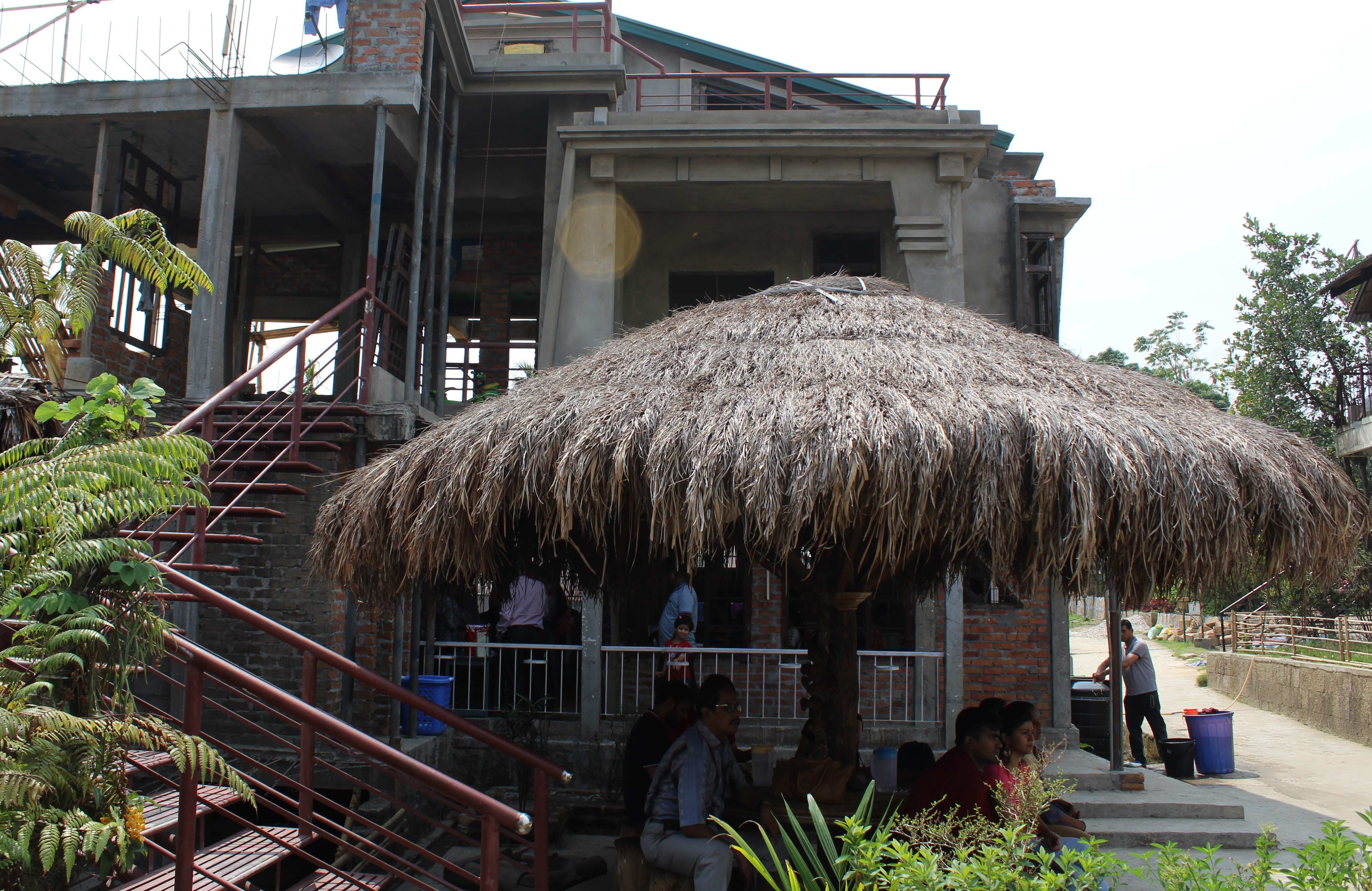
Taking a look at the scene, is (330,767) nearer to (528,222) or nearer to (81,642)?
(81,642)

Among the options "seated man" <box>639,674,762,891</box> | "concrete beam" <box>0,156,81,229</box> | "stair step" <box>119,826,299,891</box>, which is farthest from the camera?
"concrete beam" <box>0,156,81,229</box>

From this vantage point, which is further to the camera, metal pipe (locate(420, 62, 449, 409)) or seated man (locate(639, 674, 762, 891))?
metal pipe (locate(420, 62, 449, 409))

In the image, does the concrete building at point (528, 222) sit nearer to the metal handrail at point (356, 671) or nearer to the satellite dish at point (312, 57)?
the satellite dish at point (312, 57)

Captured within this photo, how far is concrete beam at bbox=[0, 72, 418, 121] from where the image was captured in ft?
29.2

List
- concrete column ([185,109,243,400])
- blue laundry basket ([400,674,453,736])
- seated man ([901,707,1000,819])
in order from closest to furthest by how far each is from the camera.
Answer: seated man ([901,707,1000,819]), blue laundry basket ([400,674,453,736]), concrete column ([185,109,243,400])

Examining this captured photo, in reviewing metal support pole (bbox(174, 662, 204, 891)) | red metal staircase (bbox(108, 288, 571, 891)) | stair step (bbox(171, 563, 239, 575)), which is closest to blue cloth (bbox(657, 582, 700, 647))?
red metal staircase (bbox(108, 288, 571, 891))

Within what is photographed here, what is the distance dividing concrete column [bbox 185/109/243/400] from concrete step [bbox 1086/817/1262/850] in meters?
8.21

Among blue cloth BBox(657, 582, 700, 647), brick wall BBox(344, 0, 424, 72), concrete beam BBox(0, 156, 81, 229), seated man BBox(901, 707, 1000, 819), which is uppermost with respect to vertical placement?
brick wall BBox(344, 0, 424, 72)

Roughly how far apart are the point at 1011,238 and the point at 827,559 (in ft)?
21.4

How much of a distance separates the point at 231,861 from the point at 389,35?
7.77 metres

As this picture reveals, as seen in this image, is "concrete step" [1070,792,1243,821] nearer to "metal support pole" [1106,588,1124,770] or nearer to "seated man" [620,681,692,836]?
"metal support pole" [1106,588,1124,770]

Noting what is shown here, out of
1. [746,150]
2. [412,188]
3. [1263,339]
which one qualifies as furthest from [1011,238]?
[1263,339]

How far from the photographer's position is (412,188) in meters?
11.3

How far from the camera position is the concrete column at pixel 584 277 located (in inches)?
379
